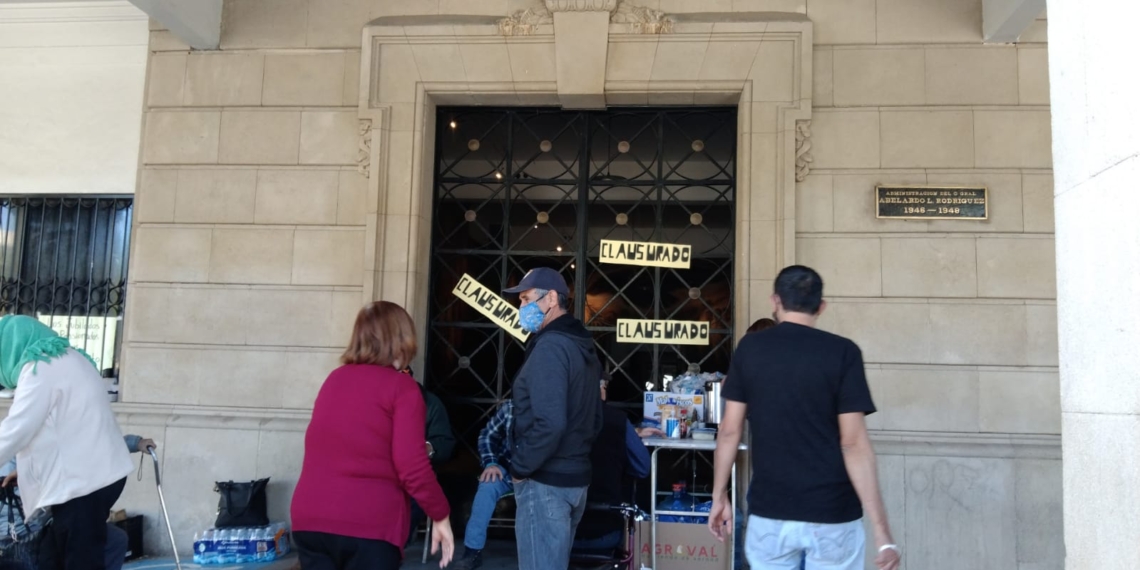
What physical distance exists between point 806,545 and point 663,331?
3660 mm

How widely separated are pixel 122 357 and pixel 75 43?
2.77 m

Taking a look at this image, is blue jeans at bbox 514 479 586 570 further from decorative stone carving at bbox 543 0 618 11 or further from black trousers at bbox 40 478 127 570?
decorative stone carving at bbox 543 0 618 11

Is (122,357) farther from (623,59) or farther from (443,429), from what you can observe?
(623,59)

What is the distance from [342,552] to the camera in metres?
3.17

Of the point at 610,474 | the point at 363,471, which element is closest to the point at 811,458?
the point at 363,471

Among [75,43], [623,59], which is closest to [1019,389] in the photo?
[623,59]

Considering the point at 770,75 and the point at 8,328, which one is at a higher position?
the point at 770,75

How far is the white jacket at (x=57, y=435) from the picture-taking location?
3.74 m

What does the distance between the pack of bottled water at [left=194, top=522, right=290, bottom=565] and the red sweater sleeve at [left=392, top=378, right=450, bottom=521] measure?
3.56 meters

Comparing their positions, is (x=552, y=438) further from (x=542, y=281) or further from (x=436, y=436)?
(x=436, y=436)

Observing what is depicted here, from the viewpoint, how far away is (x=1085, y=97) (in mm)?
2906

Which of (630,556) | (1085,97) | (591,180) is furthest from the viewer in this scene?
(591,180)

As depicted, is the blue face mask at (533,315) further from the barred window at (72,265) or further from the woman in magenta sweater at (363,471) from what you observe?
the barred window at (72,265)

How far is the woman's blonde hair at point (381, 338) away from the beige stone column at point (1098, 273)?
93.0 inches
